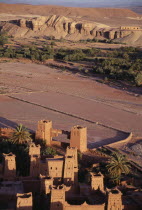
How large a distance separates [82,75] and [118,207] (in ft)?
102

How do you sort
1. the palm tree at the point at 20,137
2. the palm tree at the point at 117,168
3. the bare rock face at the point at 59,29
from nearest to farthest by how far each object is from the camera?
1. the palm tree at the point at 117,168
2. the palm tree at the point at 20,137
3. the bare rock face at the point at 59,29

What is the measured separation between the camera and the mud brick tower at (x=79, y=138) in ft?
61.9

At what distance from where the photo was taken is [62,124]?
79.7 ft

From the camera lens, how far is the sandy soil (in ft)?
79.8

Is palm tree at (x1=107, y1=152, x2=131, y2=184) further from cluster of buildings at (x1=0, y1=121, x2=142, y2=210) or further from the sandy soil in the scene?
the sandy soil

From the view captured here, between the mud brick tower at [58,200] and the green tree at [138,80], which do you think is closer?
the mud brick tower at [58,200]

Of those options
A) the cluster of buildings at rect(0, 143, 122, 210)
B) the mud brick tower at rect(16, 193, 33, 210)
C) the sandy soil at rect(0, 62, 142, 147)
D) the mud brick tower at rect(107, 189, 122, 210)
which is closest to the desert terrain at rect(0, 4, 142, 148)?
the sandy soil at rect(0, 62, 142, 147)

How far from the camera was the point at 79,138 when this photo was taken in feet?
62.0

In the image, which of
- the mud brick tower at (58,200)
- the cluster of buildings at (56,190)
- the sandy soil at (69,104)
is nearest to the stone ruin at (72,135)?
the sandy soil at (69,104)

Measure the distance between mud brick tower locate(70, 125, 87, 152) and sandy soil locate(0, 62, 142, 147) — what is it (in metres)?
1.76

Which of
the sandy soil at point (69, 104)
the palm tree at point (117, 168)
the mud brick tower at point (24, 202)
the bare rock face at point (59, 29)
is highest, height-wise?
the bare rock face at point (59, 29)

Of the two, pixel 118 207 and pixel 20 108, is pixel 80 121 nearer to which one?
pixel 20 108

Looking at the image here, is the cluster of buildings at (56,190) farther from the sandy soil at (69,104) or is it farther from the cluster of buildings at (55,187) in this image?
the sandy soil at (69,104)

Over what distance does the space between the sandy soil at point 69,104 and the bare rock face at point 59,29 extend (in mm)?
35165
